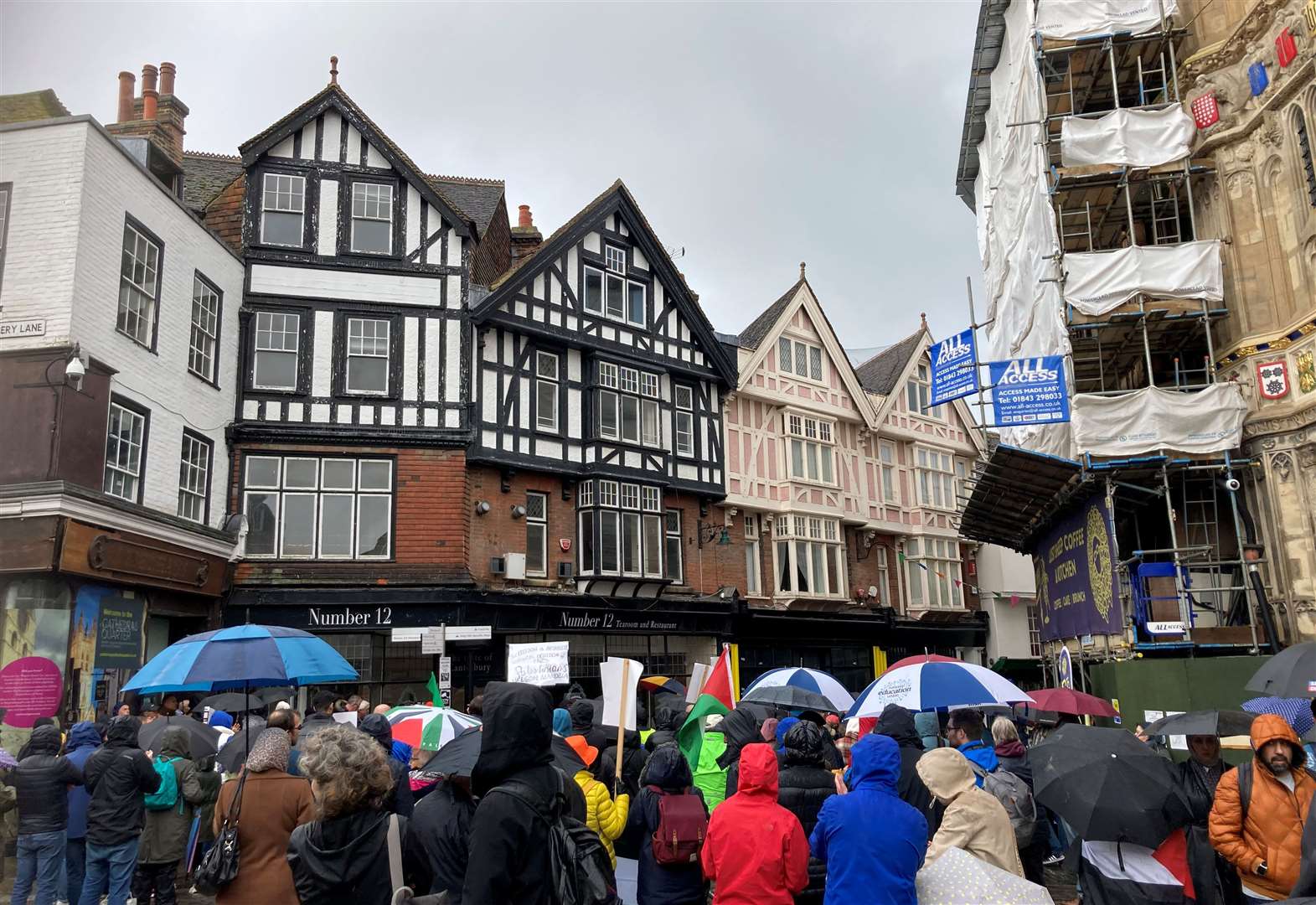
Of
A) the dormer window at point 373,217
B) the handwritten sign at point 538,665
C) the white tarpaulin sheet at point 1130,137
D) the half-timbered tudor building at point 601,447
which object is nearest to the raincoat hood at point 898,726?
the handwritten sign at point 538,665

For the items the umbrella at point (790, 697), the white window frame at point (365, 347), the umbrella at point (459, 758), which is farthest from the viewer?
the white window frame at point (365, 347)

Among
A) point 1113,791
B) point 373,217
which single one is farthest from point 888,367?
point 1113,791

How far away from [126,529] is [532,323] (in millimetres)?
10093

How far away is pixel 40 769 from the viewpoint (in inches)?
352

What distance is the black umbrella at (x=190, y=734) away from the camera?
10148 mm

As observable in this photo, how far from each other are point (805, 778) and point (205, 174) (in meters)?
22.3

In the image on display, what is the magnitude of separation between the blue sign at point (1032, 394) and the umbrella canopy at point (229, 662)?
1319cm

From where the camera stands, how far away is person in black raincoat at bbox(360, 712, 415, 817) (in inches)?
277

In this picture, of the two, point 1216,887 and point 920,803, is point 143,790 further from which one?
point 1216,887

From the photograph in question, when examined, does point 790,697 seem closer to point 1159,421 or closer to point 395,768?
point 395,768

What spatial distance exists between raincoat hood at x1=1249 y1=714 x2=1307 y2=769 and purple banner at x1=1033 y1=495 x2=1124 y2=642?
13310 millimetres

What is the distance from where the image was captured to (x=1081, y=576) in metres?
21.7

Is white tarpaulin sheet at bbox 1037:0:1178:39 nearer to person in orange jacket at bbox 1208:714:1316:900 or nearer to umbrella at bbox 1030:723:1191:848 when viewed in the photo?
person in orange jacket at bbox 1208:714:1316:900

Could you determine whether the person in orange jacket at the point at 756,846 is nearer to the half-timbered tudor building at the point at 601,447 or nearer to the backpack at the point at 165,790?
the backpack at the point at 165,790
